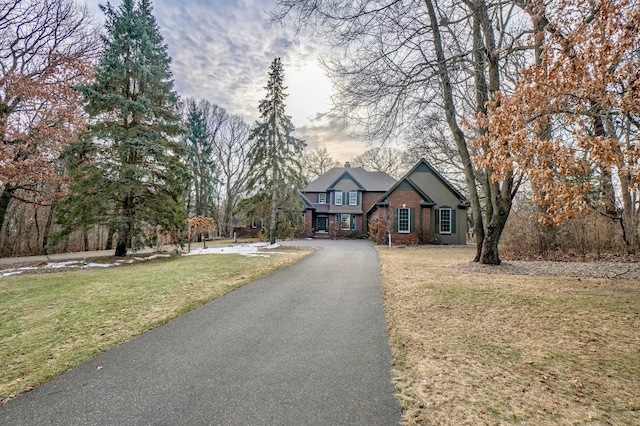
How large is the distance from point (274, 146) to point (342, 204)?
43.0ft

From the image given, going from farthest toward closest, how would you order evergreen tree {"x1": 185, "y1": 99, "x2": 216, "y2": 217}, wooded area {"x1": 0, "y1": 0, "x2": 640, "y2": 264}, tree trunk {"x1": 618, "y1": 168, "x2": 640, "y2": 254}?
evergreen tree {"x1": 185, "y1": 99, "x2": 216, "y2": 217}
tree trunk {"x1": 618, "y1": 168, "x2": 640, "y2": 254}
wooded area {"x1": 0, "y1": 0, "x2": 640, "y2": 264}

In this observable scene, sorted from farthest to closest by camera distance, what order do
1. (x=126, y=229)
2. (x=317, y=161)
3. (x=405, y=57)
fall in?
(x=317, y=161), (x=126, y=229), (x=405, y=57)

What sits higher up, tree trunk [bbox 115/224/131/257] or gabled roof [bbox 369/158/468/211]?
gabled roof [bbox 369/158/468/211]

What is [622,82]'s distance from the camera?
433 cm

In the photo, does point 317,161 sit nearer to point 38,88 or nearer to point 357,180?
point 357,180

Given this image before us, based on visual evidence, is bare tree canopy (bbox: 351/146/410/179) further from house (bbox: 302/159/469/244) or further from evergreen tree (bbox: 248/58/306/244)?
evergreen tree (bbox: 248/58/306/244)

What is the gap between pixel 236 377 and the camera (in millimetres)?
2945

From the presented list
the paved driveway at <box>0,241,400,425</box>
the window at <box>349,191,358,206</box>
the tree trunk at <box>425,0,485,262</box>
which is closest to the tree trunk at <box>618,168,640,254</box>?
the tree trunk at <box>425,0,485,262</box>

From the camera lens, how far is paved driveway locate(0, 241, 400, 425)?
2.34 m

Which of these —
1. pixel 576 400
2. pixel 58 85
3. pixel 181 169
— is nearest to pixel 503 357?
pixel 576 400

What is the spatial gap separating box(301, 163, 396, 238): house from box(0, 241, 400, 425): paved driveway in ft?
81.0

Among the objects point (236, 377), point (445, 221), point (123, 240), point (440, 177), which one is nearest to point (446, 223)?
point (445, 221)

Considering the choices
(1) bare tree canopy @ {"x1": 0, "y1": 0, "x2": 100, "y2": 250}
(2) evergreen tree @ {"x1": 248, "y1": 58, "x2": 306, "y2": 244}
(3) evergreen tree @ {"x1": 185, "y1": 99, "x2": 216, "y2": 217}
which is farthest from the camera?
(3) evergreen tree @ {"x1": 185, "y1": 99, "x2": 216, "y2": 217}

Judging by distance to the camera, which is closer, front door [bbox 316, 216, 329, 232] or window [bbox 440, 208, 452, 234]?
window [bbox 440, 208, 452, 234]
